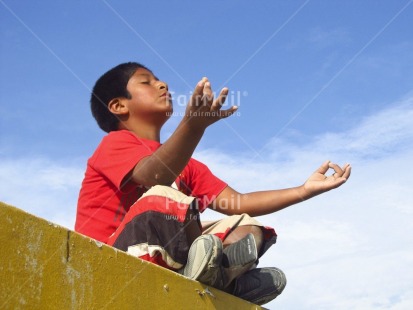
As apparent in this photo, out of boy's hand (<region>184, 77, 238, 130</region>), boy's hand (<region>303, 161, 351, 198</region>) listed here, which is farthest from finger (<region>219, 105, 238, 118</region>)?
boy's hand (<region>303, 161, 351, 198</region>)

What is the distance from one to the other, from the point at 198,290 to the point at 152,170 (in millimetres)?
574

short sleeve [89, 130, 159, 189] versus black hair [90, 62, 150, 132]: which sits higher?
black hair [90, 62, 150, 132]

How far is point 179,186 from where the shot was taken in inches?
129

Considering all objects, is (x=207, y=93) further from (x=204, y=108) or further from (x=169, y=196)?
(x=169, y=196)

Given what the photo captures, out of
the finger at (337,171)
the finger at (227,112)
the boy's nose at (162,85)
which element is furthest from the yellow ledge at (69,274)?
the boy's nose at (162,85)

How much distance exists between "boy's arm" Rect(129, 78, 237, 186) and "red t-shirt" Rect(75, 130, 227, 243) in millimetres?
105

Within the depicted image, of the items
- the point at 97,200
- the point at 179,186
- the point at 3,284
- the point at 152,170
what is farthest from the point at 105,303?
the point at 179,186

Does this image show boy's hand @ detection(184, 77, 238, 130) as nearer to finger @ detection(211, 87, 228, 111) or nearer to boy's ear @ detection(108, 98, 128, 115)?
finger @ detection(211, 87, 228, 111)

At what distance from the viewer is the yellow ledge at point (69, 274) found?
64.6 inches

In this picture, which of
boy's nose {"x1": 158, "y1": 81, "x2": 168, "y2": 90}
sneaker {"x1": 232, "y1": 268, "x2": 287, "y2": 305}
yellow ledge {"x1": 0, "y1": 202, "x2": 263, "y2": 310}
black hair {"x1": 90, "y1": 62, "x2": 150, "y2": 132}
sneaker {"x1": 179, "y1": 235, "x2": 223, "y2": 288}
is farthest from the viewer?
black hair {"x1": 90, "y1": 62, "x2": 150, "y2": 132}

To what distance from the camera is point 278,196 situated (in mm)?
3289

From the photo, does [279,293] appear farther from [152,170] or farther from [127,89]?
[127,89]

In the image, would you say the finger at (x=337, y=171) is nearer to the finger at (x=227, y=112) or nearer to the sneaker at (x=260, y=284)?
the sneaker at (x=260, y=284)

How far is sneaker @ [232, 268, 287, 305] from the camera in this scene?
254 centimetres
